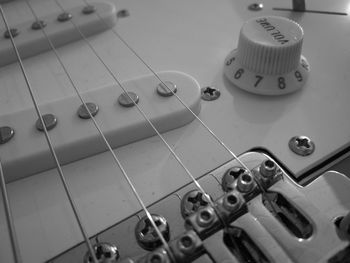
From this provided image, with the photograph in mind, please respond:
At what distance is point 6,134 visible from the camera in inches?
21.0

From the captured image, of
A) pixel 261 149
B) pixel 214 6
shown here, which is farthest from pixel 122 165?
pixel 214 6

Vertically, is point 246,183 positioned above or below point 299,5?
below

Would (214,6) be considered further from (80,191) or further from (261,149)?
(80,191)

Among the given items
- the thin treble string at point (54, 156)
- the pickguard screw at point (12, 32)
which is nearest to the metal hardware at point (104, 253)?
the thin treble string at point (54, 156)

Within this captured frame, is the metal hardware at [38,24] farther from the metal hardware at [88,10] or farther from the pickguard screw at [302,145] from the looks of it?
the pickguard screw at [302,145]

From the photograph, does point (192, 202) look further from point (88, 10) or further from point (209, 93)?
point (88, 10)

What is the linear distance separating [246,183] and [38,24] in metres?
0.60

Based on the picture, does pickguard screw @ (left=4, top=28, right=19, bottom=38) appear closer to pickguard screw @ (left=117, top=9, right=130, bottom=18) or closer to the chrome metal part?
pickguard screw @ (left=117, top=9, right=130, bottom=18)

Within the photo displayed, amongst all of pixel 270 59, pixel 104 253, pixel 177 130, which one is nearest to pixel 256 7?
pixel 270 59

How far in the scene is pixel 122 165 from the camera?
519 millimetres

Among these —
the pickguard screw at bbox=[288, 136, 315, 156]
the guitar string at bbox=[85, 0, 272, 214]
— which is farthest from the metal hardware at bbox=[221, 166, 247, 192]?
the pickguard screw at bbox=[288, 136, 315, 156]

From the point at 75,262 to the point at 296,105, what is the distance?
0.41m

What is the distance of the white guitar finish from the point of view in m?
0.47

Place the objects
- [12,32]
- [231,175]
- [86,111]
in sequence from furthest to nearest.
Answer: [12,32]
[86,111]
[231,175]
